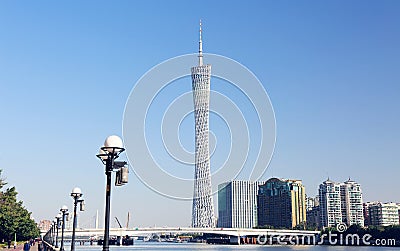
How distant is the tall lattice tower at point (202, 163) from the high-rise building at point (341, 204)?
61183 mm

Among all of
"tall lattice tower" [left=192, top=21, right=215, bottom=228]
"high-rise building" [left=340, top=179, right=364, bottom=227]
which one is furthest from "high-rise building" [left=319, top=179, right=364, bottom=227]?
"tall lattice tower" [left=192, top=21, right=215, bottom=228]

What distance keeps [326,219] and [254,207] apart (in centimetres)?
2871

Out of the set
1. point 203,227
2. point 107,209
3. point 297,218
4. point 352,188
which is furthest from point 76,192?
point 352,188

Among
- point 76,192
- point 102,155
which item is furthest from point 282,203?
point 102,155

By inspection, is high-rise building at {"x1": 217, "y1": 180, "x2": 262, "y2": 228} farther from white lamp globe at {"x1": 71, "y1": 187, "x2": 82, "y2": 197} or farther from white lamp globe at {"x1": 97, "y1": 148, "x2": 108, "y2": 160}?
white lamp globe at {"x1": 97, "y1": 148, "x2": 108, "y2": 160}

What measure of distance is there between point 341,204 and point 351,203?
4.02m

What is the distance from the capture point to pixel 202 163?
122 meters

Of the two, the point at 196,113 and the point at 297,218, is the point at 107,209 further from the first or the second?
the point at 297,218

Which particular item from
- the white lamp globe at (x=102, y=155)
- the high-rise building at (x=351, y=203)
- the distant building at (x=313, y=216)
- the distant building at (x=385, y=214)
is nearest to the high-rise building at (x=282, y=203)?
the distant building at (x=313, y=216)

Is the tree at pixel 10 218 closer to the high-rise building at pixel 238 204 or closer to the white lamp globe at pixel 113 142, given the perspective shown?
the white lamp globe at pixel 113 142

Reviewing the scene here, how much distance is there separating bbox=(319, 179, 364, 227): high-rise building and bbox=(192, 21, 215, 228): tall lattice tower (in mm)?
61183

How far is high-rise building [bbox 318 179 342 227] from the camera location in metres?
169

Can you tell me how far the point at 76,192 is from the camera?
17.8 metres

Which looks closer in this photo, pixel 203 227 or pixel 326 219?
pixel 203 227
